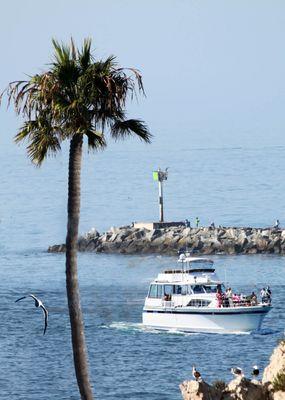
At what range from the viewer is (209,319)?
262 ft

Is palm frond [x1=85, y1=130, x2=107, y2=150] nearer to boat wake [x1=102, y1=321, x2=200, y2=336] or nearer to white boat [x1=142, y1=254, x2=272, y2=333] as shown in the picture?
white boat [x1=142, y1=254, x2=272, y2=333]

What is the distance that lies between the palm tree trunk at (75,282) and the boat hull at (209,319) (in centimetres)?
5232

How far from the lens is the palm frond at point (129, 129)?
27219 mm

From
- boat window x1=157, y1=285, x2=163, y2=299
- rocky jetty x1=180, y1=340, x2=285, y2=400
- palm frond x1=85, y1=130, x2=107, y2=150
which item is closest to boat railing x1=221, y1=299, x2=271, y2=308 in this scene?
boat window x1=157, y1=285, x2=163, y2=299

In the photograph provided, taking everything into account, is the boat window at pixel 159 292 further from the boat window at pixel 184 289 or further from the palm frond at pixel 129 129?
the palm frond at pixel 129 129

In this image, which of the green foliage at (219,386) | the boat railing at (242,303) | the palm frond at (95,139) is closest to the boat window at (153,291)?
the boat railing at (242,303)

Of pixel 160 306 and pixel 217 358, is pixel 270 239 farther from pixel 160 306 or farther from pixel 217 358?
pixel 217 358

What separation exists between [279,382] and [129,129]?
4.91 m

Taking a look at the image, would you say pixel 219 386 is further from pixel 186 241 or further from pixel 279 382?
pixel 186 241

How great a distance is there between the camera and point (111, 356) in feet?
243

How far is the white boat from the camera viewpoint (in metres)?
79.1

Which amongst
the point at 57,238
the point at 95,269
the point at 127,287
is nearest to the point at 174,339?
the point at 127,287

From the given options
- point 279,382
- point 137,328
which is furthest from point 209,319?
point 279,382

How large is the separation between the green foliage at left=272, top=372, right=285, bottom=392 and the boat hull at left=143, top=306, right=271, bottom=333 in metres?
52.4
